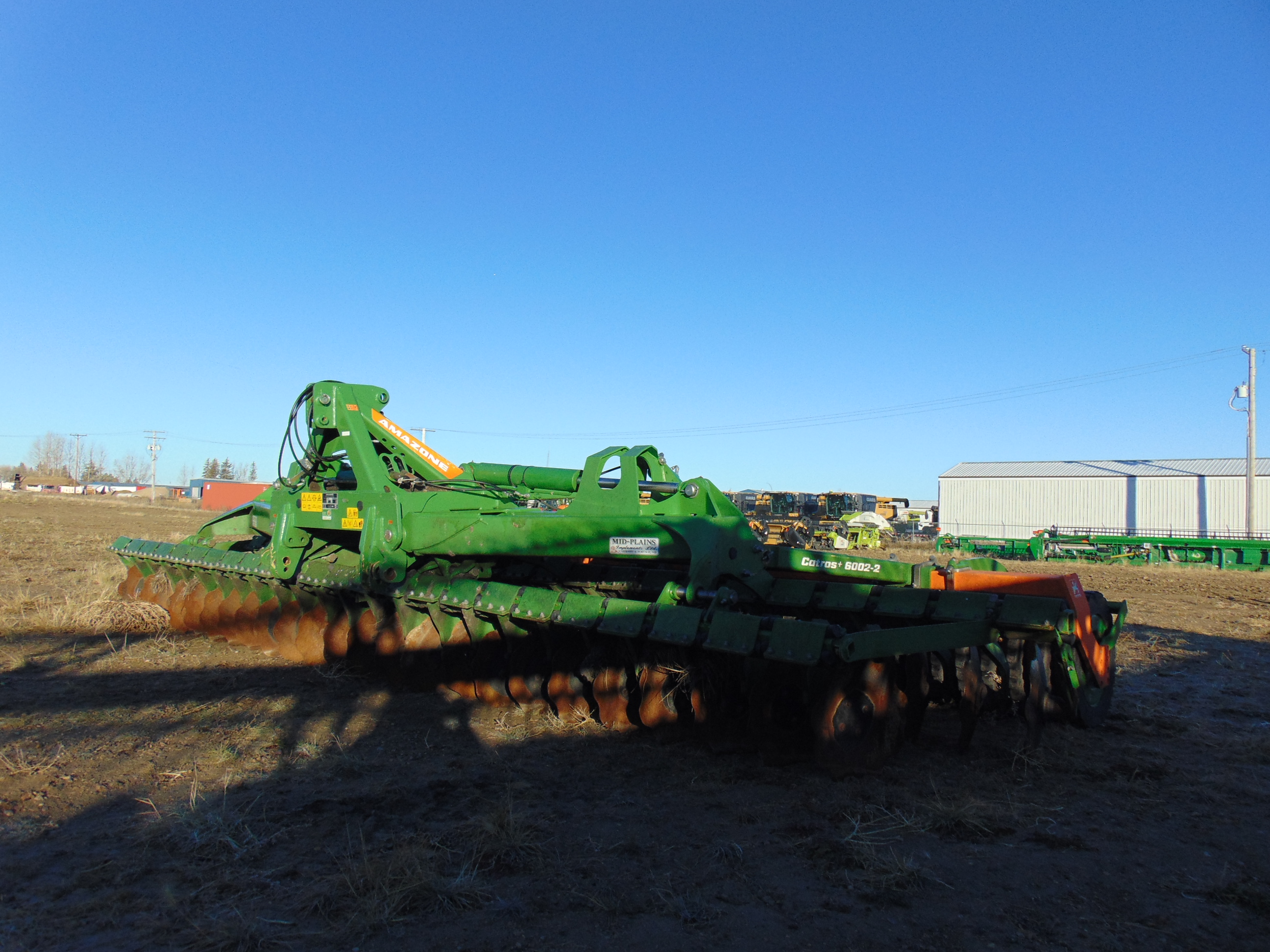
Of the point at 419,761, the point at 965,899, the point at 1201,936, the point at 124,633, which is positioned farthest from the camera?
the point at 124,633

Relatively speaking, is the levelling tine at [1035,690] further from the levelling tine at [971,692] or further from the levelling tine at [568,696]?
the levelling tine at [568,696]

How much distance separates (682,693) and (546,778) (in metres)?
1.11

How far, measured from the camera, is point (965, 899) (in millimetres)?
3328

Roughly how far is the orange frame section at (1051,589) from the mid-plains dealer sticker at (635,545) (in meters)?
2.07

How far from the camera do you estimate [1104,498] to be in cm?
4225

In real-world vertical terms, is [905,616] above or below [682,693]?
above

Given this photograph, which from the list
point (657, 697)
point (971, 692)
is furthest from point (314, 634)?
point (971, 692)

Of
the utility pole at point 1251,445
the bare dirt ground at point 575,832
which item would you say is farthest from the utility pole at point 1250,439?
the bare dirt ground at point 575,832

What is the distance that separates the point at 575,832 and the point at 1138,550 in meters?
24.8

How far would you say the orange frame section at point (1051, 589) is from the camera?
5.63 metres

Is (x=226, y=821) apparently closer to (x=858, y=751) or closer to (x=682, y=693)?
(x=682, y=693)

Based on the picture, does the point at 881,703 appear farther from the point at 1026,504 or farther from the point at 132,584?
the point at 1026,504

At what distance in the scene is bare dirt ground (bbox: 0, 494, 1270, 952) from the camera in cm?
311

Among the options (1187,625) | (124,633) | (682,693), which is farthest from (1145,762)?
(124,633)
